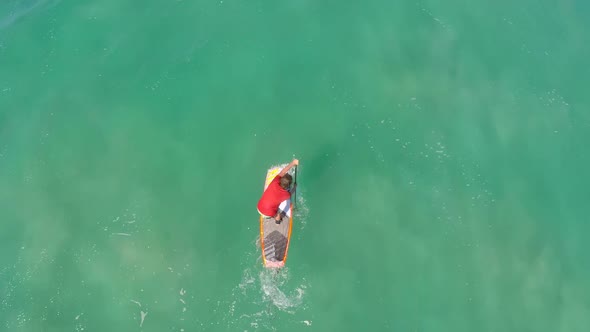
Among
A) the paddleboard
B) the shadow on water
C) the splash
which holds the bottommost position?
the splash

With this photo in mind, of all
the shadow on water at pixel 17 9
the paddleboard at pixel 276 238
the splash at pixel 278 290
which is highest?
the shadow on water at pixel 17 9

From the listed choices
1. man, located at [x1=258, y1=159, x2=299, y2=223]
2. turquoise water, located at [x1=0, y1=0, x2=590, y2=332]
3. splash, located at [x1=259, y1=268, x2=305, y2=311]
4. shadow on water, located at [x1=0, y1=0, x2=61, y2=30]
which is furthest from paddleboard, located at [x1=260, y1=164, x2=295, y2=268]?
shadow on water, located at [x1=0, y1=0, x2=61, y2=30]

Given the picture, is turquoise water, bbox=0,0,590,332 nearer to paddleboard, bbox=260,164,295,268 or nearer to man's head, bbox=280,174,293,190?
paddleboard, bbox=260,164,295,268

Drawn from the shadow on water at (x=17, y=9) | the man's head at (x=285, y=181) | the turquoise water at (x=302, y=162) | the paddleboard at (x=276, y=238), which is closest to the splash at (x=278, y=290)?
the turquoise water at (x=302, y=162)

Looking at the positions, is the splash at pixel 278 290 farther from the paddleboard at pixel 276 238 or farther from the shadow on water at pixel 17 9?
the shadow on water at pixel 17 9

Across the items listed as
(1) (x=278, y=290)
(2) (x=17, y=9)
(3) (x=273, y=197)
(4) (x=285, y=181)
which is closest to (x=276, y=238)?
(1) (x=278, y=290)

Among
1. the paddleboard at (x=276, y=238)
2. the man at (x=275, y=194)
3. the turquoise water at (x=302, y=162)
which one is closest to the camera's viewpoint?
the man at (x=275, y=194)

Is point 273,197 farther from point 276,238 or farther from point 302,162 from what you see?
point 302,162
